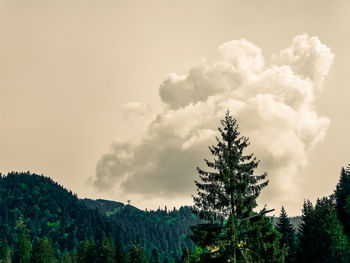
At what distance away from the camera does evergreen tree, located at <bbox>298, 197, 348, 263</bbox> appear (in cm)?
5153

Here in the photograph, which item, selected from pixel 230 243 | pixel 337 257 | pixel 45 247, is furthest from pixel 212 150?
pixel 45 247

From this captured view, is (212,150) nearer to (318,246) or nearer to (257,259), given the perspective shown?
(257,259)

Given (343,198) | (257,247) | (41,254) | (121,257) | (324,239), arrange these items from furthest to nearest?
(41,254) → (121,257) → (343,198) → (324,239) → (257,247)

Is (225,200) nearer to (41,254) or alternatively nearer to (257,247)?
(257,247)

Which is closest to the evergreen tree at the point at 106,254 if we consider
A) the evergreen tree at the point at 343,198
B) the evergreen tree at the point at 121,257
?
the evergreen tree at the point at 121,257

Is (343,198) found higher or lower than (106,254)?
higher

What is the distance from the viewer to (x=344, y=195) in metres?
70.8

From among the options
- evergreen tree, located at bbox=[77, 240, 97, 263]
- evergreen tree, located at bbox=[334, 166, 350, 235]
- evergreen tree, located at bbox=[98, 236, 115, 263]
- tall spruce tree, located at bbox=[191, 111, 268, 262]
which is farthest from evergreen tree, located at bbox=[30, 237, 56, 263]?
tall spruce tree, located at bbox=[191, 111, 268, 262]

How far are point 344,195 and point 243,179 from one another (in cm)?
5128

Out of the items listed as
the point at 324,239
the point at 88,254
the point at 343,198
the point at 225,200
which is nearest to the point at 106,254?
the point at 88,254

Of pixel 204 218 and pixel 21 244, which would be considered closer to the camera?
pixel 204 218

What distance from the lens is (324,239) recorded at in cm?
5322

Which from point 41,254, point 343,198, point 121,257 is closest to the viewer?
point 343,198

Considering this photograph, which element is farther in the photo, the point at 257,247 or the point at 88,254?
the point at 88,254
